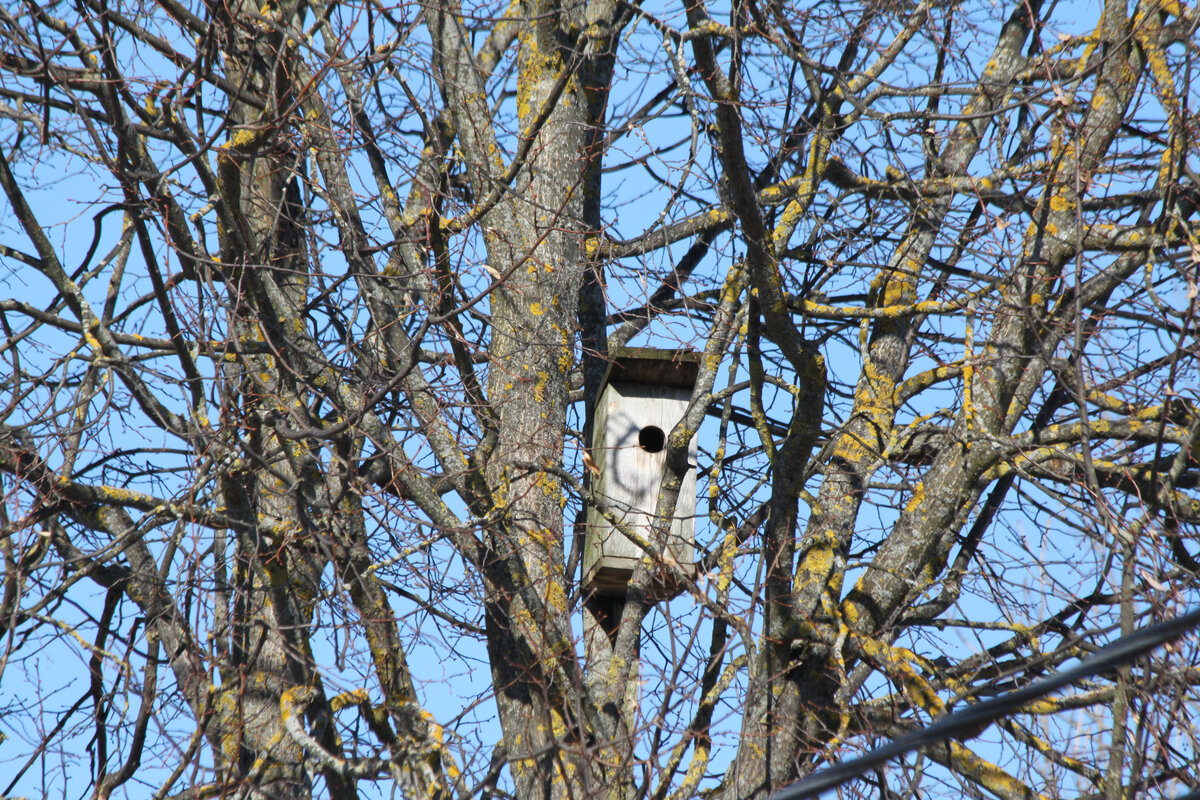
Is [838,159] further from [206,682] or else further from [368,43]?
[206,682]

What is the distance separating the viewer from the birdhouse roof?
15.0 feet

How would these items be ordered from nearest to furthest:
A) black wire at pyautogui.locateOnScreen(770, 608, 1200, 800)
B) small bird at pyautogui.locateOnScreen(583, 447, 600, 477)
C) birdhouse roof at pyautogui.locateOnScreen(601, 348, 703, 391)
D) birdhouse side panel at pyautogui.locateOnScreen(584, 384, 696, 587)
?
black wire at pyautogui.locateOnScreen(770, 608, 1200, 800) → birdhouse side panel at pyautogui.locateOnScreen(584, 384, 696, 587) → small bird at pyautogui.locateOnScreen(583, 447, 600, 477) → birdhouse roof at pyautogui.locateOnScreen(601, 348, 703, 391)

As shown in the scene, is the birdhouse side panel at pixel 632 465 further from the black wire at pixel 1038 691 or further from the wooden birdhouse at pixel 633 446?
the black wire at pixel 1038 691

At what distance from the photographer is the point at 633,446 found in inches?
181

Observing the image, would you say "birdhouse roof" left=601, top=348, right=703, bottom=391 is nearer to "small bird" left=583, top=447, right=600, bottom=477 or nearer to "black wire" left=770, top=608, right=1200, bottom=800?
"small bird" left=583, top=447, right=600, bottom=477

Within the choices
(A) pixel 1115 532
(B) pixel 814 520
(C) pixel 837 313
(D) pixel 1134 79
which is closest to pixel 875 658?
(B) pixel 814 520

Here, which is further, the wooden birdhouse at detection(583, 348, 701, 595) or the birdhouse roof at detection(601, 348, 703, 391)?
the birdhouse roof at detection(601, 348, 703, 391)

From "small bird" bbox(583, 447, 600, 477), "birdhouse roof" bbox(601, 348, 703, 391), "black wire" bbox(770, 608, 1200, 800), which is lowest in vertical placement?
"black wire" bbox(770, 608, 1200, 800)

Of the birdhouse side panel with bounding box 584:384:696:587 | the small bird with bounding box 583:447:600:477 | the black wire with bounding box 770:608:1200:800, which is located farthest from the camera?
the small bird with bounding box 583:447:600:477

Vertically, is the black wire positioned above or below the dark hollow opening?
below

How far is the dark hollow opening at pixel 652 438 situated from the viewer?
4.66 meters

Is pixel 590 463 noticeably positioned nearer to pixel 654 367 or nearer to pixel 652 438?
pixel 652 438

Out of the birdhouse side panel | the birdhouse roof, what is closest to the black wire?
the birdhouse side panel

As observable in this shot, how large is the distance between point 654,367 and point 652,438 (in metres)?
0.30
